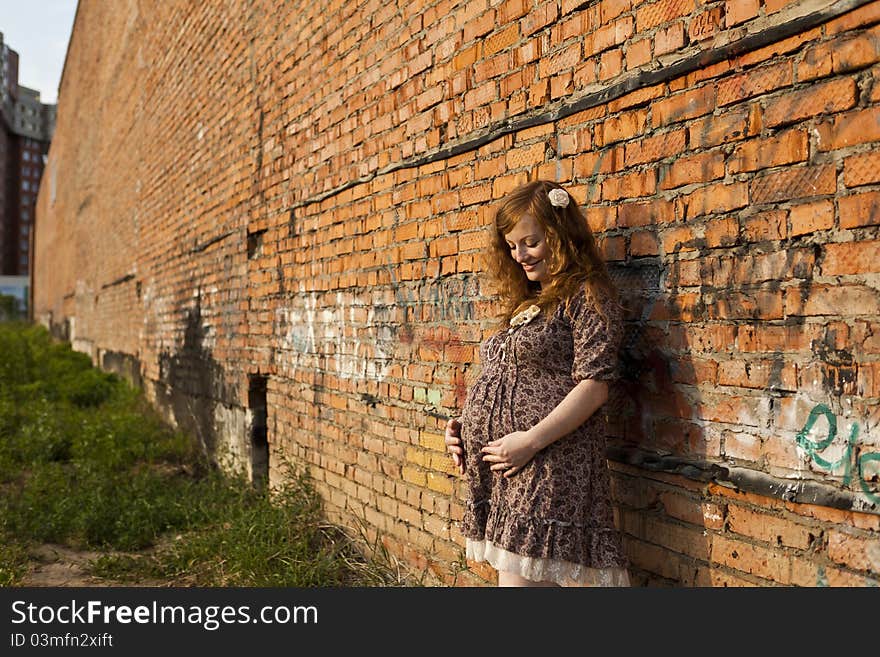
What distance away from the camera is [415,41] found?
3.46 metres

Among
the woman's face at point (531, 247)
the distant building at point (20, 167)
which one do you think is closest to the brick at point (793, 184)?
the woman's face at point (531, 247)

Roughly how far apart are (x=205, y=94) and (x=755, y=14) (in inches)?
222

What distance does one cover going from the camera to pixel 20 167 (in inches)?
2156

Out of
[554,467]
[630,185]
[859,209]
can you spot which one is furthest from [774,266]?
[554,467]

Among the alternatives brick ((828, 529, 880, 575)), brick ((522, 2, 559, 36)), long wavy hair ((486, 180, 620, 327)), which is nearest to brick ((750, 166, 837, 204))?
long wavy hair ((486, 180, 620, 327))

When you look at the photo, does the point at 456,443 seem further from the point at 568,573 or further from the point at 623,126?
the point at 623,126

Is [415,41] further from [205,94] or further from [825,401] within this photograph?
[205,94]

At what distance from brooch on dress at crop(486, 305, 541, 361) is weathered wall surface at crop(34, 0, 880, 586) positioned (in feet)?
1.02

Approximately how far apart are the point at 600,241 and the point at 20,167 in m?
61.3

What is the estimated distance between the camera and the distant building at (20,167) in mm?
52688

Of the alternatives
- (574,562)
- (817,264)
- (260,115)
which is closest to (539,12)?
(817,264)

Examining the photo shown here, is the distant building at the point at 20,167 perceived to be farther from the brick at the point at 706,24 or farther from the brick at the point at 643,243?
the brick at the point at 706,24

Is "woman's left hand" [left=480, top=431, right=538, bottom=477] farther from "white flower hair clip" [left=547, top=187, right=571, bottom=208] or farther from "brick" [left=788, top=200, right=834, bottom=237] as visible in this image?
"brick" [left=788, top=200, right=834, bottom=237]

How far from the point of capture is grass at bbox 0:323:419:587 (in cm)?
381
